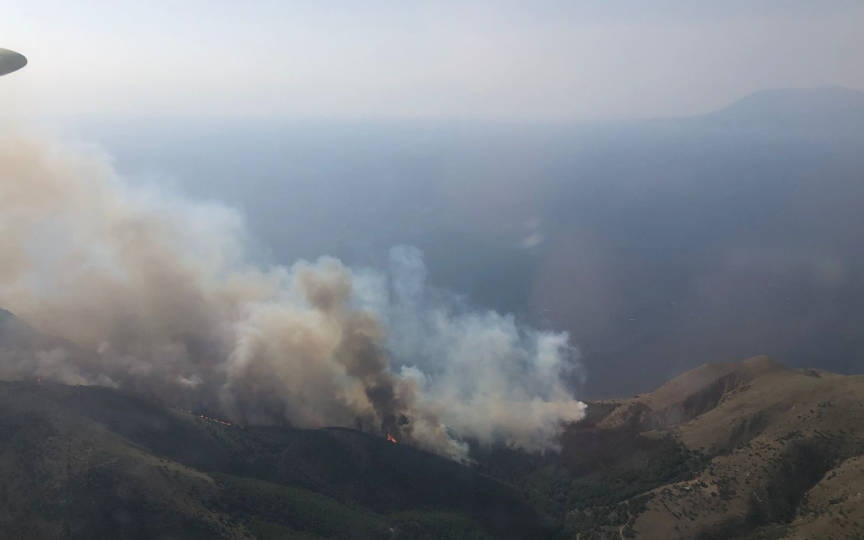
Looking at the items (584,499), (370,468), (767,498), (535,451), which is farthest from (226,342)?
(767,498)

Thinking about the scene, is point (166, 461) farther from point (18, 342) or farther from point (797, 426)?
point (797, 426)

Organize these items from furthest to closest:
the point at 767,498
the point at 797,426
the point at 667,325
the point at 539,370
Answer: the point at 667,325 < the point at 539,370 < the point at 797,426 < the point at 767,498

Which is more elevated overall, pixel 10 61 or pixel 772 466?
pixel 10 61

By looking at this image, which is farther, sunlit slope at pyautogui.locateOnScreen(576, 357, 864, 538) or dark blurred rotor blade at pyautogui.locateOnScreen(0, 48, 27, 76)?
dark blurred rotor blade at pyautogui.locateOnScreen(0, 48, 27, 76)

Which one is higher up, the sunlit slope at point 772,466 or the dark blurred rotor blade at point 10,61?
the dark blurred rotor blade at point 10,61

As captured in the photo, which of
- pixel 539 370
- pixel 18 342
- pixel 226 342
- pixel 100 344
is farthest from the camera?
pixel 539 370

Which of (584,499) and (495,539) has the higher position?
(584,499)

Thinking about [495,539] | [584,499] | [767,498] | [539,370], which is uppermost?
[539,370]

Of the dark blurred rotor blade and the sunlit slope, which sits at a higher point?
the dark blurred rotor blade

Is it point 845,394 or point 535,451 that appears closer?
point 845,394

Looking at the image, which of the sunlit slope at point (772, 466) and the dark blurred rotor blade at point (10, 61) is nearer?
the sunlit slope at point (772, 466)
